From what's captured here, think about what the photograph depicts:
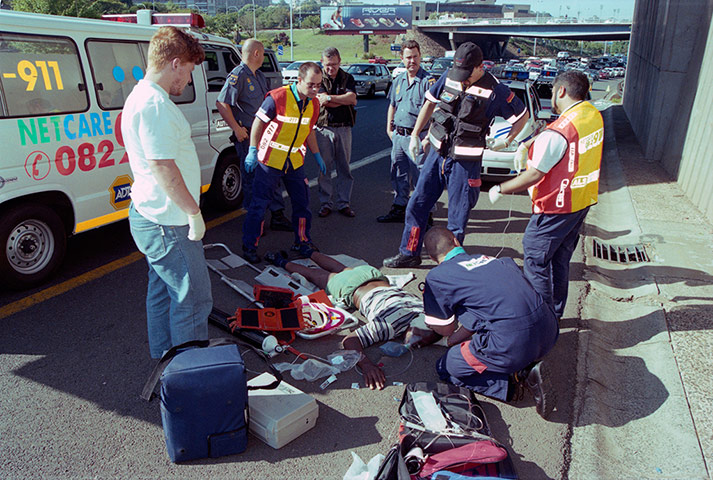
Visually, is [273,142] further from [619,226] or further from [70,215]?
[619,226]

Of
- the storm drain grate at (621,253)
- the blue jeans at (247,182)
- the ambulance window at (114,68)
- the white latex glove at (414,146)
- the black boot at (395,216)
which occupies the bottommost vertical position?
the storm drain grate at (621,253)

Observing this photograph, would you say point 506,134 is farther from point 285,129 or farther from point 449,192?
point 285,129

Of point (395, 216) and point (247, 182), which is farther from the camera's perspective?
point (395, 216)

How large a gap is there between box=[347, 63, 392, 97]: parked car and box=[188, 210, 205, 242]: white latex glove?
911 inches

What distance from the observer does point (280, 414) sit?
3143 mm

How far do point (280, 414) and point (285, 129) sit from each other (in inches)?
130

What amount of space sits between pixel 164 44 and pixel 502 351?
2.65m

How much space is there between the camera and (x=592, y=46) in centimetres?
17200

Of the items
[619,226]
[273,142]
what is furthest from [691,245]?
[273,142]

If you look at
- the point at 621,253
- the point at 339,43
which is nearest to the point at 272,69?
the point at 621,253

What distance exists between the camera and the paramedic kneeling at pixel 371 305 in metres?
4.09

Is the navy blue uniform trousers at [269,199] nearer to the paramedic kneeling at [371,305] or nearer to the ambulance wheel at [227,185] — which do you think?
the paramedic kneeling at [371,305]

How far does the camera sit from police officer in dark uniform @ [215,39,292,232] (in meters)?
6.40

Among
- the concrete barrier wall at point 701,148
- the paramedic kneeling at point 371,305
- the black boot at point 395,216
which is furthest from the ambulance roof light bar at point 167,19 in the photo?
the concrete barrier wall at point 701,148
